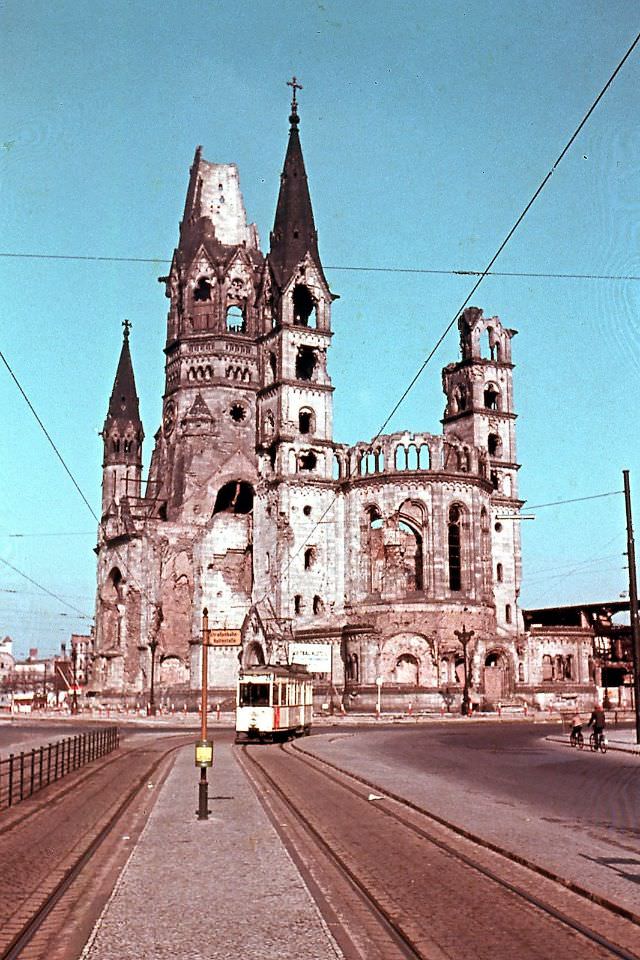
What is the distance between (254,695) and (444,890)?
29.5 m

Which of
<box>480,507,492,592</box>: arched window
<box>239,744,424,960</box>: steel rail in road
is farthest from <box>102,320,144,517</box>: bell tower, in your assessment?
<box>239,744,424,960</box>: steel rail in road

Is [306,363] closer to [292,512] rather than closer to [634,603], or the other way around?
[292,512]

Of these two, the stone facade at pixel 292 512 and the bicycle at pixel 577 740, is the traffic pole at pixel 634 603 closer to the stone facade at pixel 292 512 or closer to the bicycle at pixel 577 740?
the bicycle at pixel 577 740

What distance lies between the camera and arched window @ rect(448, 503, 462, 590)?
73.5 m

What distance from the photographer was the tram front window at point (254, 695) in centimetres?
3978

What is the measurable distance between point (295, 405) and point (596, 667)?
2883 centimetres

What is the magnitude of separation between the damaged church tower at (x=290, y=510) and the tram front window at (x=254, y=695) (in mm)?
28565

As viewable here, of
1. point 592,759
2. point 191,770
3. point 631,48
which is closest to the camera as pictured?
point 631,48

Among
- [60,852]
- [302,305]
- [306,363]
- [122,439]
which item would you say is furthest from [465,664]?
[60,852]

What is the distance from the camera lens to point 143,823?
1627cm

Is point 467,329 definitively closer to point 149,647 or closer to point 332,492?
point 332,492

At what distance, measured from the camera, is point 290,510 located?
72938 mm

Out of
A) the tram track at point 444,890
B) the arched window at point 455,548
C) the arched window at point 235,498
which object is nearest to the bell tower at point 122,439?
the arched window at point 235,498

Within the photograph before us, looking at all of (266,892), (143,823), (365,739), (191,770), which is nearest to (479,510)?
(365,739)
